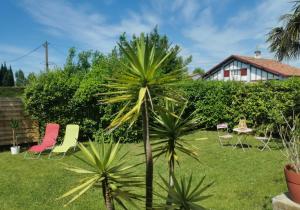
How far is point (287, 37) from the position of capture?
1183cm

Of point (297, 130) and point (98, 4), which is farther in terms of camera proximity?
point (98, 4)

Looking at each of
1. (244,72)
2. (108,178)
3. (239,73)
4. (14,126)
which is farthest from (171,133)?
(239,73)

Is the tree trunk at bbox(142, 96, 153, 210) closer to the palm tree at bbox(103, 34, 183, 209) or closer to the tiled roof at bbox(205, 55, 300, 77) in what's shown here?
the palm tree at bbox(103, 34, 183, 209)

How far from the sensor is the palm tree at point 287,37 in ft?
37.2

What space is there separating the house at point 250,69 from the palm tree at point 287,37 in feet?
76.3

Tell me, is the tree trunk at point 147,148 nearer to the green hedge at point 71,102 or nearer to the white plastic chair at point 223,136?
the white plastic chair at point 223,136

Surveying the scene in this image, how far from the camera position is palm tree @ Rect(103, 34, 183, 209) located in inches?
92.7

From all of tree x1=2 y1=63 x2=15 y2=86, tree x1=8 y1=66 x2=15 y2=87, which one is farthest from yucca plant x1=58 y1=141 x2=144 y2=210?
tree x1=8 y1=66 x2=15 y2=87

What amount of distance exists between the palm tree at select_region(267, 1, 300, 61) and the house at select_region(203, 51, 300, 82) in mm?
23245

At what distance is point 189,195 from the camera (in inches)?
104

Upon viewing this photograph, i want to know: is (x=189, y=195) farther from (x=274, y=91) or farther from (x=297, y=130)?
(x=274, y=91)

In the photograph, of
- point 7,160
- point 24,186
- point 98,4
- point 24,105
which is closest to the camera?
point 24,186

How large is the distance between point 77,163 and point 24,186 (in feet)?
8.06

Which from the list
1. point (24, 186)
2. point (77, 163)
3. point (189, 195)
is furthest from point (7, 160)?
point (189, 195)
